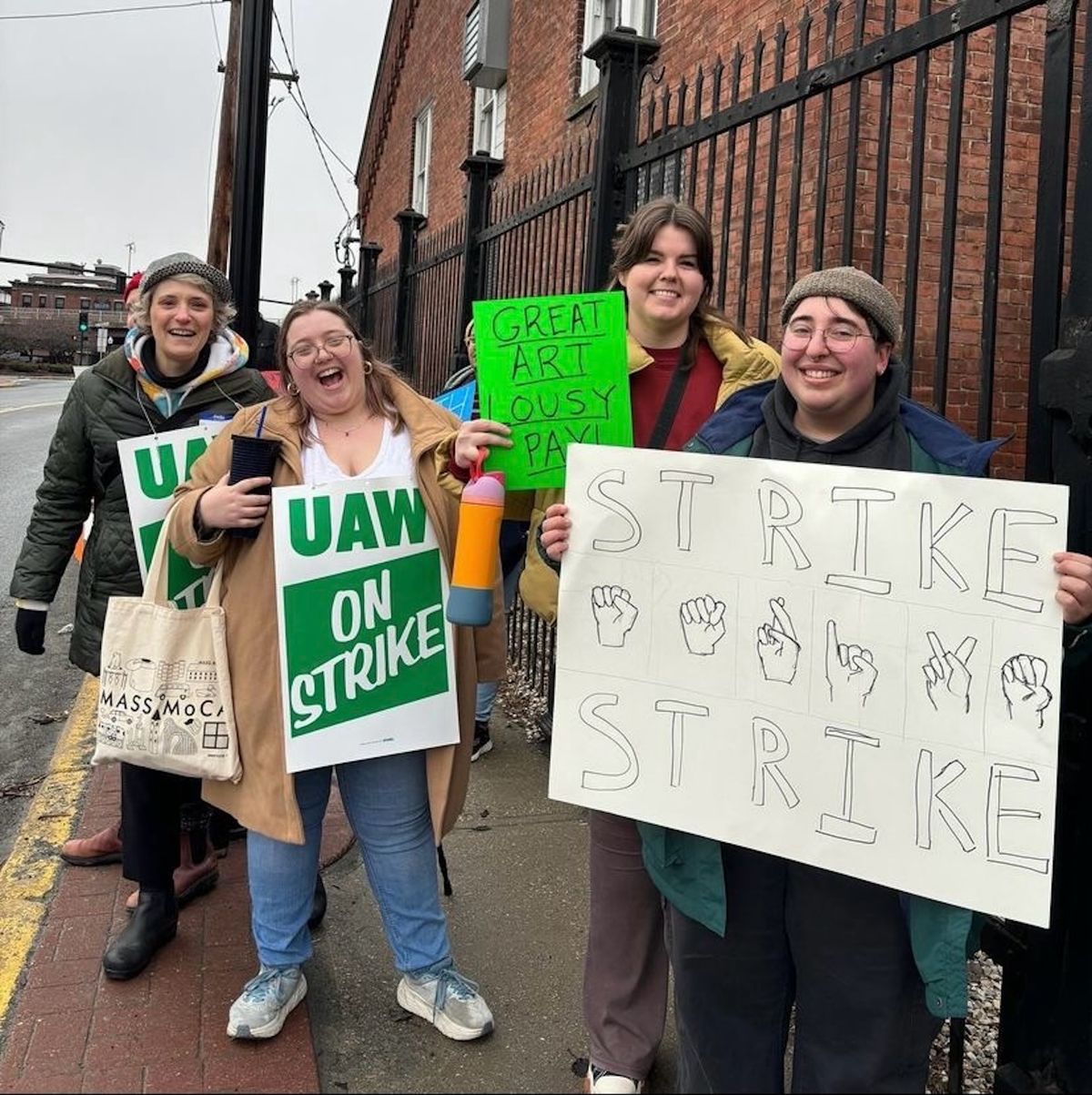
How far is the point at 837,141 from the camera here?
557 cm

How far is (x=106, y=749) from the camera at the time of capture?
2.62 m

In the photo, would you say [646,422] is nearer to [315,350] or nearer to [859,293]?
[859,293]

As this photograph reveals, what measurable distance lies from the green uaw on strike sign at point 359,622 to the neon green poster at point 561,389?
Result: 34cm

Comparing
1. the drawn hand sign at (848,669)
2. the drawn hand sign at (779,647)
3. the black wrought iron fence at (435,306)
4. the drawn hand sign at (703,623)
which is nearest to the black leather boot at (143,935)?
the drawn hand sign at (703,623)

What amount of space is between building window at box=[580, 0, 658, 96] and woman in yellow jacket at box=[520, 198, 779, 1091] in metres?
6.95

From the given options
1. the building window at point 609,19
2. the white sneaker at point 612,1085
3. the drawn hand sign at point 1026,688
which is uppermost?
A: the building window at point 609,19

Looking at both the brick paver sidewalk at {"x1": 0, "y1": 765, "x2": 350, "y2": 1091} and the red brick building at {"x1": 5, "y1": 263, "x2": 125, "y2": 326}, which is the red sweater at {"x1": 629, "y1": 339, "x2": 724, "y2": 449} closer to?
the brick paver sidewalk at {"x1": 0, "y1": 765, "x2": 350, "y2": 1091}

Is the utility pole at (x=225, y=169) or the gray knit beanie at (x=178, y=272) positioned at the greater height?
the utility pole at (x=225, y=169)

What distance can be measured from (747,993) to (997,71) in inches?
84.6

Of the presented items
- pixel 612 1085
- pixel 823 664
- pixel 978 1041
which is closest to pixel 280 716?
pixel 612 1085

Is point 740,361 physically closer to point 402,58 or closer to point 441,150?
point 441,150

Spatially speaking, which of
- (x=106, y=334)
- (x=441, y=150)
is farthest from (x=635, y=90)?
(x=106, y=334)

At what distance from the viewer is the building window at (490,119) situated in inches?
486

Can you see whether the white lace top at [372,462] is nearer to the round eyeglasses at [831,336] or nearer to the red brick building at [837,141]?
the round eyeglasses at [831,336]
